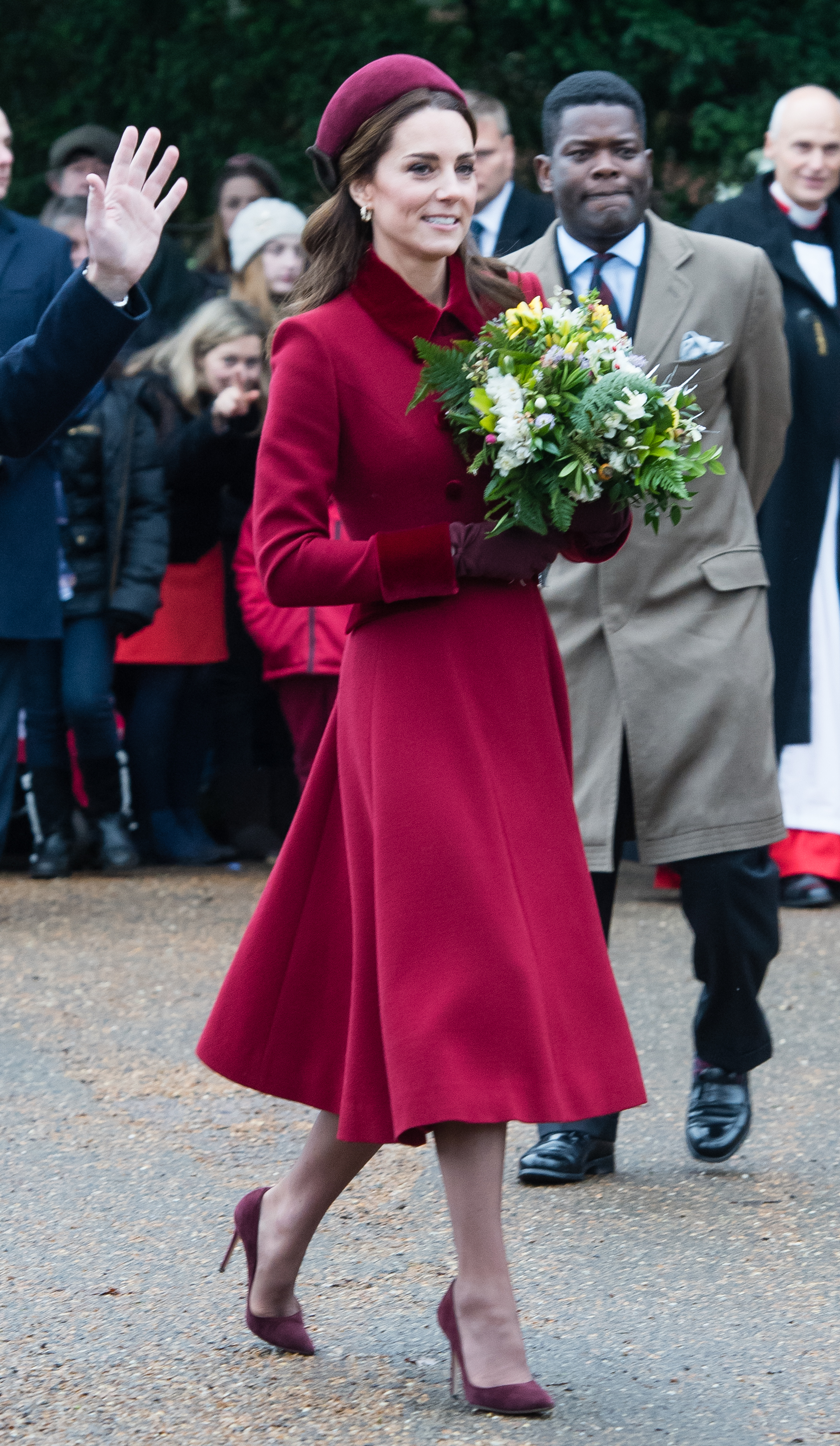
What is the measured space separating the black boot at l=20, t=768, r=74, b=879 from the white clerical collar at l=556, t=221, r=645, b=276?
363cm

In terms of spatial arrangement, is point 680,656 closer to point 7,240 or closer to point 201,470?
point 7,240

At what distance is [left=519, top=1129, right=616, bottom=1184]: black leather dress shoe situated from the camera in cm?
420

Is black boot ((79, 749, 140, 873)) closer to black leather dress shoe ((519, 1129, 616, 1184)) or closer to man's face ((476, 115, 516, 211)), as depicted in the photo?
man's face ((476, 115, 516, 211))

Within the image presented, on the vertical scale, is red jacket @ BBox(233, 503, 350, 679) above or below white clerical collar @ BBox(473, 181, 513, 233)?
below

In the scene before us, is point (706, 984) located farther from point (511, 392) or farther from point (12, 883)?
point (12, 883)

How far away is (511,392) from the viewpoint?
301 centimetres

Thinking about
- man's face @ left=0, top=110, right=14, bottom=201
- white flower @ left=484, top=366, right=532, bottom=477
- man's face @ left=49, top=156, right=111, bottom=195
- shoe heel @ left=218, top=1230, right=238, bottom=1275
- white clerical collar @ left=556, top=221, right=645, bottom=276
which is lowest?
shoe heel @ left=218, top=1230, right=238, bottom=1275

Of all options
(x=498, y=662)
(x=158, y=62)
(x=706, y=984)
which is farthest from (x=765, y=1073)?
(x=158, y=62)

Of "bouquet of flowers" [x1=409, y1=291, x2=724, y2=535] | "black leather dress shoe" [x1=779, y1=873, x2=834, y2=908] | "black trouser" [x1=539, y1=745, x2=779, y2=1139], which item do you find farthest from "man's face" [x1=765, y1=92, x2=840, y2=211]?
"bouquet of flowers" [x1=409, y1=291, x2=724, y2=535]

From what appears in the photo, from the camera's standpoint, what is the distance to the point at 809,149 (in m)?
6.95

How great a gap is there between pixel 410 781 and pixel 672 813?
1.23 m

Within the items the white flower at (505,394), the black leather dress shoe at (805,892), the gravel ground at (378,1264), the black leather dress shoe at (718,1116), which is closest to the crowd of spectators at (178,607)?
the black leather dress shoe at (805,892)

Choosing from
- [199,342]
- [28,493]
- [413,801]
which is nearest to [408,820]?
[413,801]

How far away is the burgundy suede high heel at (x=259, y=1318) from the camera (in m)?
3.29
